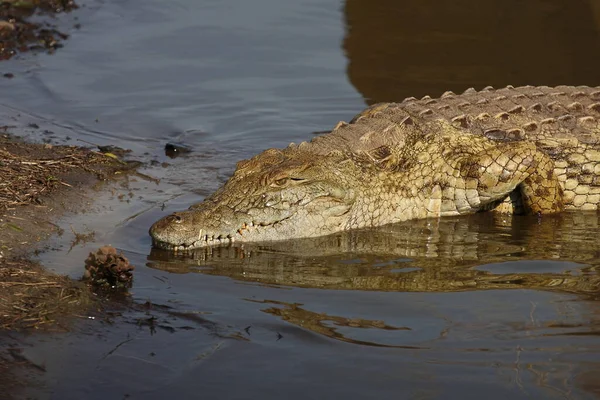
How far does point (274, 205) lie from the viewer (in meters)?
7.36

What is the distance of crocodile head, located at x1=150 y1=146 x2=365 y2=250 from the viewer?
23.5ft

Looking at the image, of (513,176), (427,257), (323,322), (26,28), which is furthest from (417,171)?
(26,28)

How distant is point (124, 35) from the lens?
13.9 metres

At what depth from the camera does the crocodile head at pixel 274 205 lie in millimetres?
7164

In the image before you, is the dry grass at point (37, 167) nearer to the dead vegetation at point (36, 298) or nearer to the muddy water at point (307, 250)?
the muddy water at point (307, 250)

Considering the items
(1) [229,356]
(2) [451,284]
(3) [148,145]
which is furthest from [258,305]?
(3) [148,145]

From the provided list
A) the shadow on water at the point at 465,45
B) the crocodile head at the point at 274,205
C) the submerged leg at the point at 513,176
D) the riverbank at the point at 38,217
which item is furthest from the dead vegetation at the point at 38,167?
the shadow on water at the point at 465,45

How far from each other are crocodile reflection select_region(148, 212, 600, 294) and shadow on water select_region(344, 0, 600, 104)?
3572 mm

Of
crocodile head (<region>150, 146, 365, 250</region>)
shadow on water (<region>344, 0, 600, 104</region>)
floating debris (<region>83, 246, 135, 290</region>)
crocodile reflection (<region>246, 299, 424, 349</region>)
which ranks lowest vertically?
crocodile reflection (<region>246, 299, 424, 349</region>)

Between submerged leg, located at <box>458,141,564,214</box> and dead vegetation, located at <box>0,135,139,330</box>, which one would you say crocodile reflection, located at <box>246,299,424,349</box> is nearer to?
dead vegetation, located at <box>0,135,139,330</box>

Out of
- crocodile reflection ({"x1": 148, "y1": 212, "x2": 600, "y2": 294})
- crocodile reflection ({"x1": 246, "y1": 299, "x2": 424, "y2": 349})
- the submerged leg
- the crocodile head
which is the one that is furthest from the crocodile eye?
crocodile reflection ({"x1": 246, "y1": 299, "x2": 424, "y2": 349})

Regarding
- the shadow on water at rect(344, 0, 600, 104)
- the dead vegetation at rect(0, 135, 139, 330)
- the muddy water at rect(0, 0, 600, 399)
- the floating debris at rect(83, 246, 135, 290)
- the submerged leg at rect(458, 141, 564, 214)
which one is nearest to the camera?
the muddy water at rect(0, 0, 600, 399)

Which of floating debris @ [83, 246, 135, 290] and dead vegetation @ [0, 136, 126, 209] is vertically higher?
dead vegetation @ [0, 136, 126, 209]

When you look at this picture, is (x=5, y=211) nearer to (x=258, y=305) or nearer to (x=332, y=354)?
(x=258, y=305)
